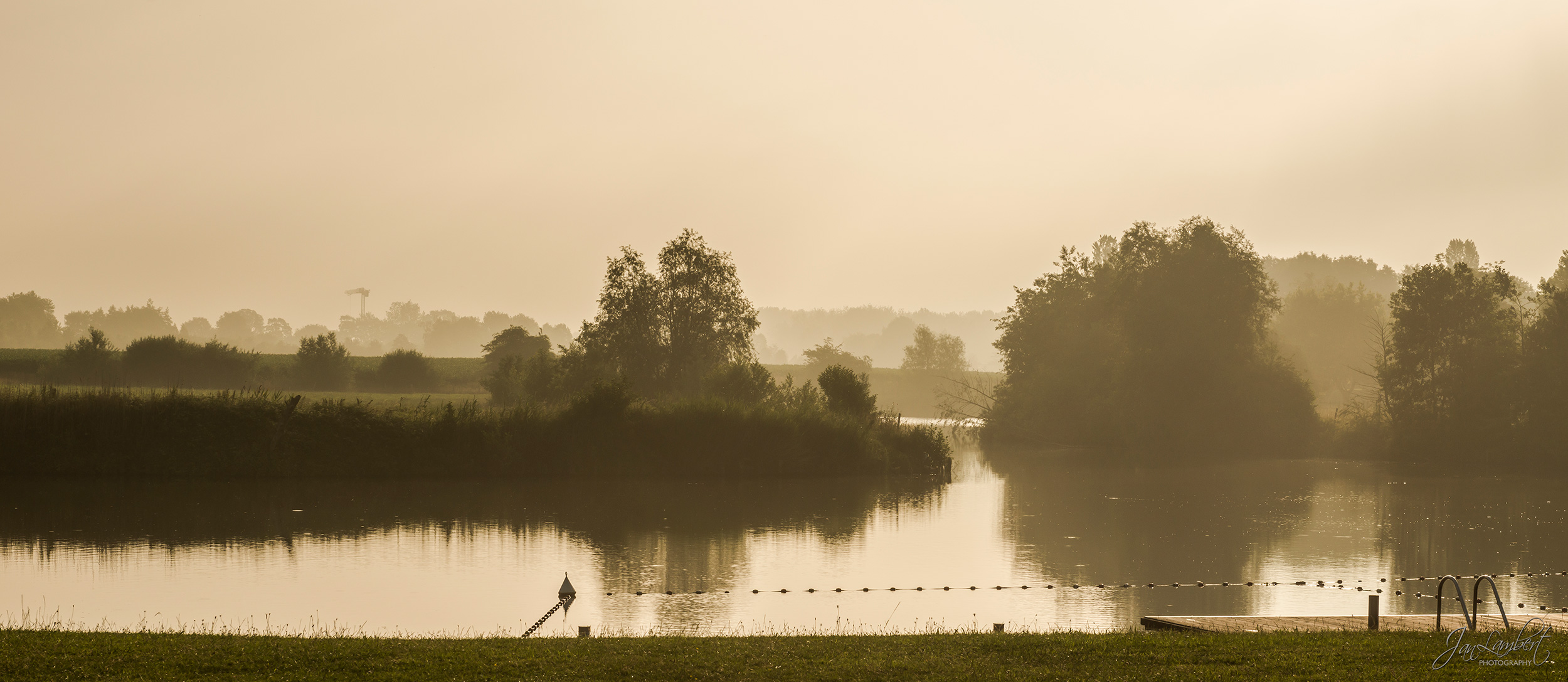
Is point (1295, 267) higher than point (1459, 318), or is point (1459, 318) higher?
point (1295, 267)

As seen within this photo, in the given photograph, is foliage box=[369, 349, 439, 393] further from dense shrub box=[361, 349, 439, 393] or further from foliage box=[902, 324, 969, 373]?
foliage box=[902, 324, 969, 373]

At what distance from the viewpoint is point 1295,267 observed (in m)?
132

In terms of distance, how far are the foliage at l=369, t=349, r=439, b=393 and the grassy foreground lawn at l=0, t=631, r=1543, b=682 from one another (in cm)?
5248

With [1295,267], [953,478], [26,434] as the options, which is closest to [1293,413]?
[953,478]

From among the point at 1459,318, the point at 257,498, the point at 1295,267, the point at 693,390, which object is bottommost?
the point at 257,498

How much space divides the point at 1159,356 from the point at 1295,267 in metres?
89.8

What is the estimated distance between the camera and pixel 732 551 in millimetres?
23547

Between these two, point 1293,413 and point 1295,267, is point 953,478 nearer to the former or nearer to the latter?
point 1293,413

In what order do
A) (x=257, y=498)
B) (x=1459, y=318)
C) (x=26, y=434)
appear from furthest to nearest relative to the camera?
1. (x=1459, y=318)
2. (x=26, y=434)
3. (x=257, y=498)

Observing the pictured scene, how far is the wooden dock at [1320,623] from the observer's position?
13281 mm

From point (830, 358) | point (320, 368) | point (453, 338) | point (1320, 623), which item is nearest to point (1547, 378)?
point (1320, 623)

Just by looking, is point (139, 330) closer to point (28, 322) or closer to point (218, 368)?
point (28, 322)

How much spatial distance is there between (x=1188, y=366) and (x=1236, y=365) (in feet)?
8.51
